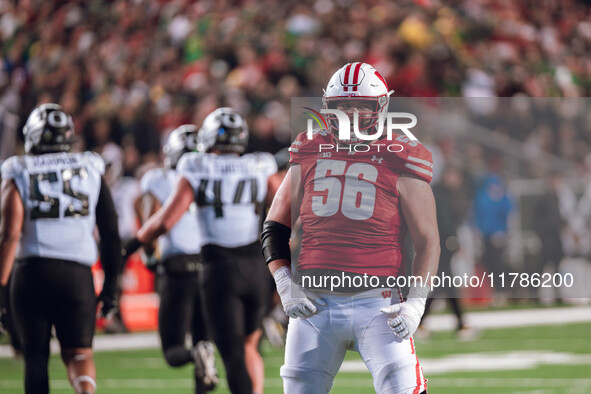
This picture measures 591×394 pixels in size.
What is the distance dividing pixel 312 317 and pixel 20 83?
14.5m

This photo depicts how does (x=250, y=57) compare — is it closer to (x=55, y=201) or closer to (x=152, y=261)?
(x=152, y=261)

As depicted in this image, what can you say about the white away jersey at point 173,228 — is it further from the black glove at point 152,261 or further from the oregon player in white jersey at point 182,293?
the black glove at point 152,261

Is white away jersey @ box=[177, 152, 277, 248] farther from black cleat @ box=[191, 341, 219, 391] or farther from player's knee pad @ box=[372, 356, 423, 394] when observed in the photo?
player's knee pad @ box=[372, 356, 423, 394]

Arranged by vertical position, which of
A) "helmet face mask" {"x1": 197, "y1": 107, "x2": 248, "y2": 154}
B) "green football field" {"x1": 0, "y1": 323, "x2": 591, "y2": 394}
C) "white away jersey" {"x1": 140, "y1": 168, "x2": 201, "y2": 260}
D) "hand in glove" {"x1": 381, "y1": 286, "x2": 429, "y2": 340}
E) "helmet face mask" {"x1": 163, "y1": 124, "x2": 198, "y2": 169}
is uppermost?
"helmet face mask" {"x1": 163, "y1": 124, "x2": 198, "y2": 169}

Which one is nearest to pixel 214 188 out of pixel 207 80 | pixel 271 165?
pixel 271 165

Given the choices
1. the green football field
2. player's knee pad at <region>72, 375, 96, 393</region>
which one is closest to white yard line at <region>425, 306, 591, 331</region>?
the green football field

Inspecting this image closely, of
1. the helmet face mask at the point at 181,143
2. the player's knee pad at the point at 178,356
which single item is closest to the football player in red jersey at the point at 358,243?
the player's knee pad at the point at 178,356

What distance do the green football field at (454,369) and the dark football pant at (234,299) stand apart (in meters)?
2.35

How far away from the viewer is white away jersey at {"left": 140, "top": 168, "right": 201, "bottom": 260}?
8016mm

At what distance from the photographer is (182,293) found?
7.71m

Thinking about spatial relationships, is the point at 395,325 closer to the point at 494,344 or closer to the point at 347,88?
the point at 347,88

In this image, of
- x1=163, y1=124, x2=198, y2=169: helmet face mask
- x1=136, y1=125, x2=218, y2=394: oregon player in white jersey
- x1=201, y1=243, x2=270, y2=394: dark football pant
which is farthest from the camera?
x1=163, y1=124, x2=198, y2=169: helmet face mask

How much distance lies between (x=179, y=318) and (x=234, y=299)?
116 centimetres

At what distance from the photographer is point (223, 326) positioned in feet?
21.3
